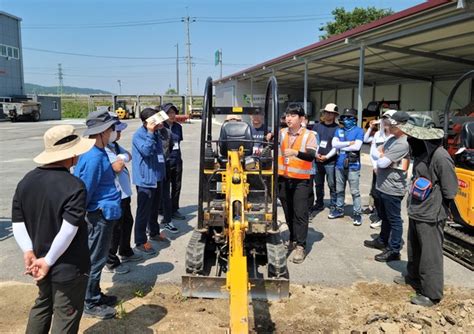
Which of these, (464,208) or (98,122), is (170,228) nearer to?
(98,122)

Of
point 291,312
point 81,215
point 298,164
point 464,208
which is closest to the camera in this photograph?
point 81,215

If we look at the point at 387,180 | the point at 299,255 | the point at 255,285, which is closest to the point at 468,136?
the point at 387,180

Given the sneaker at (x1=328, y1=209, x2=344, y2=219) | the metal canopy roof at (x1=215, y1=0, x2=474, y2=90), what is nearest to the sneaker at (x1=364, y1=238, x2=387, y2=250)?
the sneaker at (x1=328, y1=209, x2=344, y2=219)

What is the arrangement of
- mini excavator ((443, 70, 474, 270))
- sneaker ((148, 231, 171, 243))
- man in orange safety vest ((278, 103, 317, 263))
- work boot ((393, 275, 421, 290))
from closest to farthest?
work boot ((393, 275, 421, 290)), mini excavator ((443, 70, 474, 270)), man in orange safety vest ((278, 103, 317, 263)), sneaker ((148, 231, 171, 243))

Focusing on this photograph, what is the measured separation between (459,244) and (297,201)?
205 centimetres

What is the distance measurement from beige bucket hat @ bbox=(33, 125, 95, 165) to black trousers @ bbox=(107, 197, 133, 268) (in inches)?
71.9

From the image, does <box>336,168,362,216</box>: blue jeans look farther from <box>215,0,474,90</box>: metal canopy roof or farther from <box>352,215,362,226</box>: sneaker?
<box>215,0,474,90</box>: metal canopy roof

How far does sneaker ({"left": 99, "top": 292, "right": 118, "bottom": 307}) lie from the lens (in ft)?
12.5

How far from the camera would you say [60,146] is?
267cm

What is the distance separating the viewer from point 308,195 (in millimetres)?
5086

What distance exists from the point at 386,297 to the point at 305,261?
3.76ft

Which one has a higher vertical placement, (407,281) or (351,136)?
(351,136)

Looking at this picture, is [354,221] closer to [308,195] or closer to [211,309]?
[308,195]

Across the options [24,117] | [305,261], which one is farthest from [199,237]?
[24,117]
